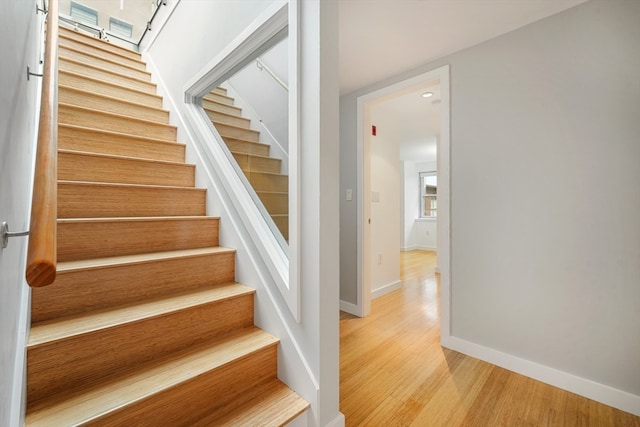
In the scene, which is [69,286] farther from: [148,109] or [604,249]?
[604,249]

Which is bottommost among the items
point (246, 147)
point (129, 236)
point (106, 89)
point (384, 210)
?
point (129, 236)

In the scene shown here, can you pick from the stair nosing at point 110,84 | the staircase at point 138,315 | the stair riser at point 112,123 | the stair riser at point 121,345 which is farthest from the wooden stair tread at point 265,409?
the stair nosing at point 110,84

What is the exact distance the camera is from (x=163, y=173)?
199 cm

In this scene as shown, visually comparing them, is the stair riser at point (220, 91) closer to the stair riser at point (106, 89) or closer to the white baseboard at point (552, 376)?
the stair riser at point (106, 89)

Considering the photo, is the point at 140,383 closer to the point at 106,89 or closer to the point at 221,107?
the point at 221,107

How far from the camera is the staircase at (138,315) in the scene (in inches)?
37.6

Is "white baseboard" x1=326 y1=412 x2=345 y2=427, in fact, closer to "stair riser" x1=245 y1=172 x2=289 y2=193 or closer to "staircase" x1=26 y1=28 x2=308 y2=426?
"staircase" x1=26 y1=28 x2=308 y2=426

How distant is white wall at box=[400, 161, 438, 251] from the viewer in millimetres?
7061

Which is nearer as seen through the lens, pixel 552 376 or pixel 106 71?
pixel 552 376

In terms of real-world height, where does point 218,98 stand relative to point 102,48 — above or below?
below

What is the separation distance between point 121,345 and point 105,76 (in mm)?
2746

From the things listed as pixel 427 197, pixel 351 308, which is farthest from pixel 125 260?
pixel 427 197

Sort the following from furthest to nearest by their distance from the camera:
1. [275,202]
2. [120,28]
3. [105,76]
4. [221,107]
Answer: [120,28] < [105,76] < [221,107] < [275,202]

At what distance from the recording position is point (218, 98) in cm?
212
